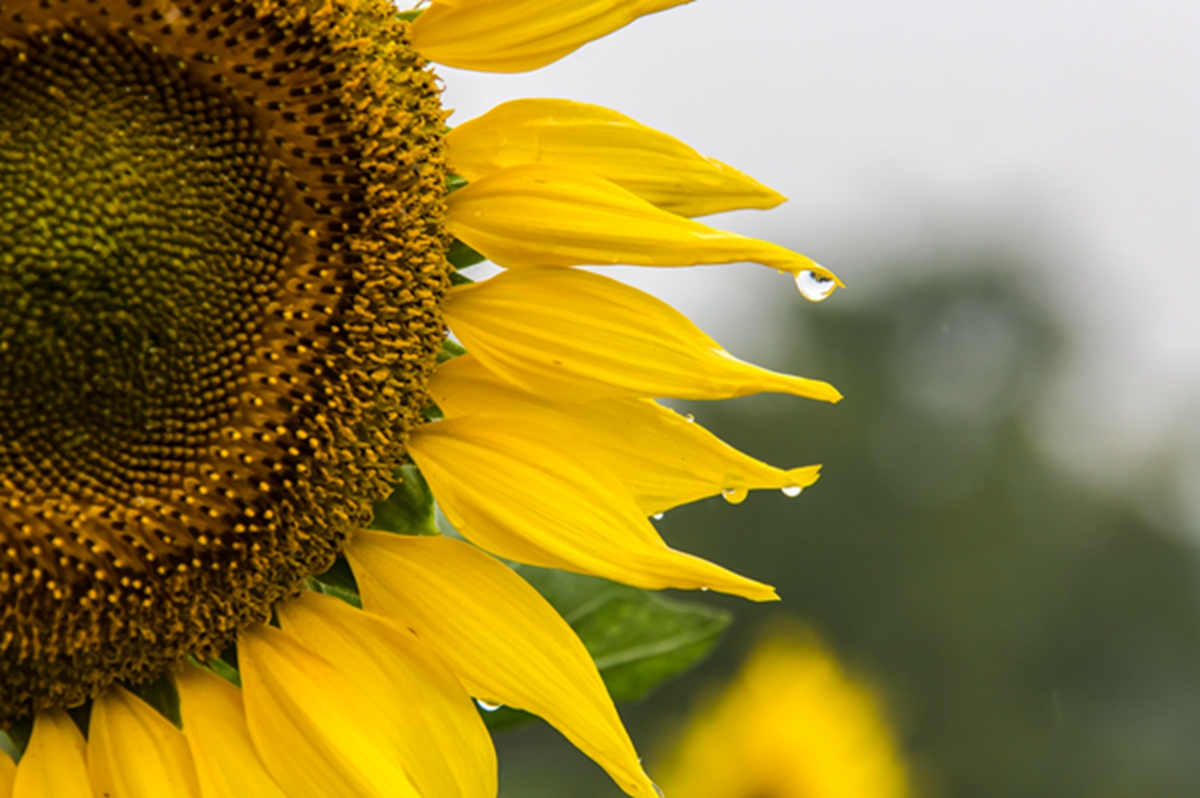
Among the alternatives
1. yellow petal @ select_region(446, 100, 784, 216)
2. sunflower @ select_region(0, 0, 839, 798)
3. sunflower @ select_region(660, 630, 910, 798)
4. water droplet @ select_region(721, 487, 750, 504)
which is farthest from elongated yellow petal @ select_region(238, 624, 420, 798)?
sunflower @ select_region(660, 630, 910, 798)

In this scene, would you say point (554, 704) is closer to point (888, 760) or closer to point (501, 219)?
point (501, 219)

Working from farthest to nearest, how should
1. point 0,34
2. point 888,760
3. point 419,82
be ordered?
point 888,760 → point 419,82 → point 0,34

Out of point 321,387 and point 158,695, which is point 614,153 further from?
point 158,695

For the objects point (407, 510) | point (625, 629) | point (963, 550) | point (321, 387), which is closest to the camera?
point (321, 387)

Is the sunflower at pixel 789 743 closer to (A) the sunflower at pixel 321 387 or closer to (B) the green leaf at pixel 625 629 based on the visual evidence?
(B) the green leaf at pixel 625 629

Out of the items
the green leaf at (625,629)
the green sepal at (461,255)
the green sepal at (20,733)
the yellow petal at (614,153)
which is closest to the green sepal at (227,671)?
the green sepal at (20,733)

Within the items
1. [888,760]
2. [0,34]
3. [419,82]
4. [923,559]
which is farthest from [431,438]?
[923,559]

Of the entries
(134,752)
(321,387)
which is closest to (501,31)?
(321,387)

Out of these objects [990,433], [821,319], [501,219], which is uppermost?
[501,219]
